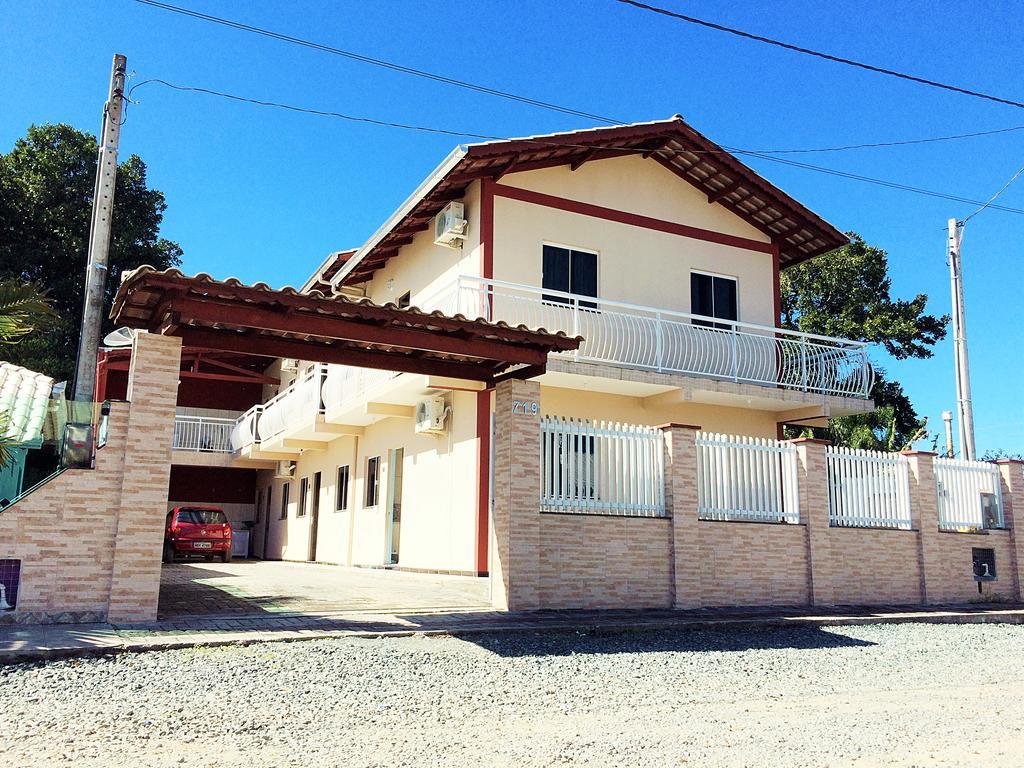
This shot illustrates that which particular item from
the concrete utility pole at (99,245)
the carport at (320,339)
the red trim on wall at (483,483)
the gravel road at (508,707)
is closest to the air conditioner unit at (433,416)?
the red trim on wall at (483,483)

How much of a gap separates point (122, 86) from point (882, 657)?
1174cm

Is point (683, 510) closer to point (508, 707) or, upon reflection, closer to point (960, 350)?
point (508, 707)

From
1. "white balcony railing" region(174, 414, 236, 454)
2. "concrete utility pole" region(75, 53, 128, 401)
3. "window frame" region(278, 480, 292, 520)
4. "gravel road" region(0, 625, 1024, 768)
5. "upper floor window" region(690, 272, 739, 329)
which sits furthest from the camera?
"white balcony railing" region(174, 414, 236, 454)

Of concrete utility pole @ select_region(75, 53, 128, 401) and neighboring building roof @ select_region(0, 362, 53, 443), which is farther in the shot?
concrete utility pole @ select_region(75, 53, 128, 401)

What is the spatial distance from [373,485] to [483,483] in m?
5.68

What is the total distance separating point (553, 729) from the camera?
17.9 feet

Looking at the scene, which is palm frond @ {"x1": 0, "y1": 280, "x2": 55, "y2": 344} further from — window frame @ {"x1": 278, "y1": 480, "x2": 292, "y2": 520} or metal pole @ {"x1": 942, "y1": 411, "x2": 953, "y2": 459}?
metal pole @ {"x1": 942, "y1": 411, "x2": 953, "y2": 459}

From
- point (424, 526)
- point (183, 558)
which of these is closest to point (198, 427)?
point (183, 558)

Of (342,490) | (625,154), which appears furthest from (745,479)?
(342,490)

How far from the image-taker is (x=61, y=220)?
2984 cm

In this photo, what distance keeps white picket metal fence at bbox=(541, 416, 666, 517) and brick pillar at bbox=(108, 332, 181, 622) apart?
4335mm

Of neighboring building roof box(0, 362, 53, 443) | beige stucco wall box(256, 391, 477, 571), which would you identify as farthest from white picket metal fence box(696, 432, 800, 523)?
neighboring building roof box(0, 362, 53, 443)

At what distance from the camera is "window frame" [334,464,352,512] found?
68.0 feet

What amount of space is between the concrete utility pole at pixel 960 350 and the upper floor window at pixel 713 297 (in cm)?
461
